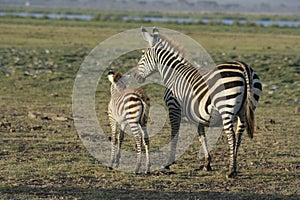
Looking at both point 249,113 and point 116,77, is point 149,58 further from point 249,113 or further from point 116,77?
point 249,113

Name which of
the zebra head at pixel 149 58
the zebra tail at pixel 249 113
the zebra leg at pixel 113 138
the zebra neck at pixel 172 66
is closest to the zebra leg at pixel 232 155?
the zebra tail at pixel 249 113

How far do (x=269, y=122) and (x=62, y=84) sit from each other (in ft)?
27.7

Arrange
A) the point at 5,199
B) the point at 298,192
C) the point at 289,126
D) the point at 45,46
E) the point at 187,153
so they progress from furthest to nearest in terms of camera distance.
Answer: the point at 45,46 < the point at 289,126 < the point at 187,153 < the point at 298,192 < the point at 5,199

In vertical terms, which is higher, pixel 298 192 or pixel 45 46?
pixel 45 46

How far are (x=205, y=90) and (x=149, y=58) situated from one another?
146 cm

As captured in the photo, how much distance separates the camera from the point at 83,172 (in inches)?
361

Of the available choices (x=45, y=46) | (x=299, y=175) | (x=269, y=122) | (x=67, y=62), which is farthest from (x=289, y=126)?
(x=45, y=46)

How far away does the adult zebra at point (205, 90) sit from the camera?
8758 millimetres

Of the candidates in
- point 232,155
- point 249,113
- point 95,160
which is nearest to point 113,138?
point 95,160

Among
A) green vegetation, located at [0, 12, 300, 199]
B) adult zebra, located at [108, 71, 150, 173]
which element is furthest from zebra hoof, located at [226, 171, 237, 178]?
adult zebra, located at [108, 71, 150, 173]

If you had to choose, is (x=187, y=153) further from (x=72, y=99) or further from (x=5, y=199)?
(x=72, y=99)

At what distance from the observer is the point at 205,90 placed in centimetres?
908

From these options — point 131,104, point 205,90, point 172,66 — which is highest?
point 172,66

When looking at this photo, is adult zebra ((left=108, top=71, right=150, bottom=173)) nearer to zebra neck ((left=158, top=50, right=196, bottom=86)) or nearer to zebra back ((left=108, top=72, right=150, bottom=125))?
zebra back ((left=108, top=72, right=150, bottom=125))
